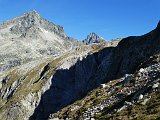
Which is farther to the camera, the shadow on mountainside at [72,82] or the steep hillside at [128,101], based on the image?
the shadow on mountainside at [72,82]

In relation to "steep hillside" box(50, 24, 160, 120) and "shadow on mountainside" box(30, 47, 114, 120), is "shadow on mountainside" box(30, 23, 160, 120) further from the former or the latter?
"steep hillside" box(50, 24, 160, 120)

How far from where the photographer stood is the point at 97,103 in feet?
148

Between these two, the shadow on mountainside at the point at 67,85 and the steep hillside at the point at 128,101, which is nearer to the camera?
the steep hillside at the point at 128,101

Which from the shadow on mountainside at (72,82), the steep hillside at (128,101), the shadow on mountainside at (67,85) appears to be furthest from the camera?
the shadow on mountainside at (67,85)

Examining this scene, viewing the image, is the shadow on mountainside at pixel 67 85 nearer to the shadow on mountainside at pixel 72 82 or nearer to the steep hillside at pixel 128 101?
the shadow on mountainside at pixel 72 82

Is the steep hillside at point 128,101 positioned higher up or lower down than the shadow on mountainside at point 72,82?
lower down

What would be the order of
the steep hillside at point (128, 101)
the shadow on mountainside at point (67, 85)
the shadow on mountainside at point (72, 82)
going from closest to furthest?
the steep hillside at point (128, 101) < the shadow on mountainside at point (72, 82) < the shadow on mountainside at point (67, 85)

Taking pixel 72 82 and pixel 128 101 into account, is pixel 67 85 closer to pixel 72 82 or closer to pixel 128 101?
pixel 72 82

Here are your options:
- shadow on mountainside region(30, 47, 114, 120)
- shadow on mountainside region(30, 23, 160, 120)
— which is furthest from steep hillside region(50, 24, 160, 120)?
shadow on mountainside region(30, 47, 114, 120)

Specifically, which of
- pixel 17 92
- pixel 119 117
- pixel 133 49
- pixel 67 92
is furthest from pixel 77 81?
pixel 119 117

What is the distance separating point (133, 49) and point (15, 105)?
6729cm

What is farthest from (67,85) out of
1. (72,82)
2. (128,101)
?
(128,101)

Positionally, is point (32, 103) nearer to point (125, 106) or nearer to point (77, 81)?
point (77, 81)

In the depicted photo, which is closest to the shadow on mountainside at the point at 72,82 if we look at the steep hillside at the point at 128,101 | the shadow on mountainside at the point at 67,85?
the shadow on mountainside at the point at 67,85
